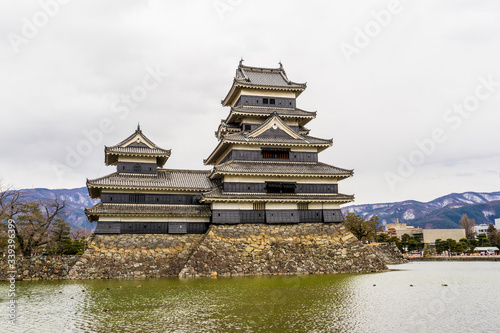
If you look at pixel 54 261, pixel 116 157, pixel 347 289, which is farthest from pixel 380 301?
pixel 116 157

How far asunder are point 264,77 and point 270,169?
11.7 meters

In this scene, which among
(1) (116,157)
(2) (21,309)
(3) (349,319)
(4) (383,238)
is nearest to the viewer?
(3) (349,319)

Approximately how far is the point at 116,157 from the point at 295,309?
80.6 ft

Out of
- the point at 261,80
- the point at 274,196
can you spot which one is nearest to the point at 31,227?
the point at 274,196

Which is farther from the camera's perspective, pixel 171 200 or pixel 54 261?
pixel 171 200

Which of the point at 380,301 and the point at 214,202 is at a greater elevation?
the point at 214,202

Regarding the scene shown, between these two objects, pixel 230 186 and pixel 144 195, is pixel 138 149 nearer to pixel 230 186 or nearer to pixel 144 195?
pixel 144 195

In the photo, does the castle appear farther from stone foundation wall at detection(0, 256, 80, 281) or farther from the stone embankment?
stone foundation wall at detection(0, 256, 80, 281)

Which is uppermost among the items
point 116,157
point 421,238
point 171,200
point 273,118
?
point 273,118

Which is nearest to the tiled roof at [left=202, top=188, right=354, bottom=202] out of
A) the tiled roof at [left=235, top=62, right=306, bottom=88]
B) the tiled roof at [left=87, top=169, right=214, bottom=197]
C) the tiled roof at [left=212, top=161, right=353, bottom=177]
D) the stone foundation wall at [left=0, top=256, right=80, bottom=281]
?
the tiled roof at [left=212, top=161, right=353, bottom=177]

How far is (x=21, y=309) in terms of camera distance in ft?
49.4

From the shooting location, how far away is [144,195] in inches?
1259

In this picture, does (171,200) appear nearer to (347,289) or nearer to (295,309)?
(347,289)

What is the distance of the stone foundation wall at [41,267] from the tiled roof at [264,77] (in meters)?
21.3
